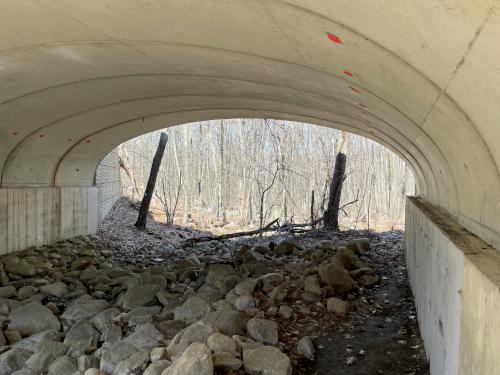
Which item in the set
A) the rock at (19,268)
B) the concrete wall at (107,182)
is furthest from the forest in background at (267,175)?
the rock at (19,268)

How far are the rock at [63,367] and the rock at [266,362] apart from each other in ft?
5.48

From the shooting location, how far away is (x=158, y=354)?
405 centimetres

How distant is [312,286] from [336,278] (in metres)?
0.44

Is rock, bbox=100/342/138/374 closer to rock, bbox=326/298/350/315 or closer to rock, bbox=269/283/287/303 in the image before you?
rock, bbox=269/283/287/303

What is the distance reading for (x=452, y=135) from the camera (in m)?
2.75

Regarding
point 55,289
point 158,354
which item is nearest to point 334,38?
point 158,354

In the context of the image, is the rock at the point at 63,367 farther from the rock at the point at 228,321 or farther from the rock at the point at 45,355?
the rock at the point at 228,321

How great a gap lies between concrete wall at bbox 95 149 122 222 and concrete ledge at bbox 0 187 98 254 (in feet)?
4.44

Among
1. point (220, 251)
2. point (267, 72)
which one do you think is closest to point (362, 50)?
point (267, 72)

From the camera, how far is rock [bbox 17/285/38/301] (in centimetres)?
639

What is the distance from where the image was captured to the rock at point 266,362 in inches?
148

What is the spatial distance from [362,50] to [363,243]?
6.73 m

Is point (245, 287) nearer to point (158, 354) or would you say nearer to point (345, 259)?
point (158, 354)

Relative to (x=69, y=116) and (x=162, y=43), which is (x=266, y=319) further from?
(x=69, y=116)
